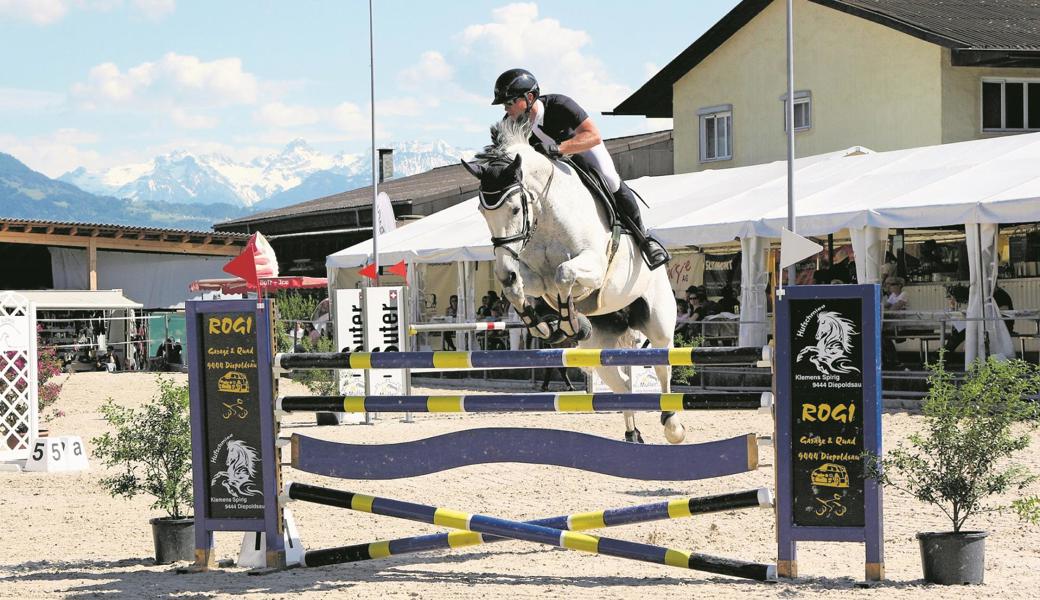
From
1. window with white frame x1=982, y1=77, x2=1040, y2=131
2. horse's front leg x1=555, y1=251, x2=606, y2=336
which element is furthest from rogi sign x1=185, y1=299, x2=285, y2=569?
window with white frame x1=982, y1=77, x2=1040, y2=131

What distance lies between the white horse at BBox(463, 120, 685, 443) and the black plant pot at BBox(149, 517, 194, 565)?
1.85 metres

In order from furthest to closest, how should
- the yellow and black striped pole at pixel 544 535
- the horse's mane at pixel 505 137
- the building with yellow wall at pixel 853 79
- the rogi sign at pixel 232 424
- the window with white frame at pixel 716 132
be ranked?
the window with white frame at pixel 716 132 < the building with yellow wall at pixel 853 79 < the horse's mane at pixel 505 137 < the rogi sign at pixel 232 424 < the yellow and black striped pole at pixel 544 535

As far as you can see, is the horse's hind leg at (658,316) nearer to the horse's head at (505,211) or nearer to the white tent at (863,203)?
the horse's head at (505,211)

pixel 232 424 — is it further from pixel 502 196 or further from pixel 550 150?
pixel 550 150

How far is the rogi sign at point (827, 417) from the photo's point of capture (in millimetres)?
5082

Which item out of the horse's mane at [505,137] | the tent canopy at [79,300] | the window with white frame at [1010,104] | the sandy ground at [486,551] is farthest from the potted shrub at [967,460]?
the tent canopy at [79,300]

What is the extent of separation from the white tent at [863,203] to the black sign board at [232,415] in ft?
29.5

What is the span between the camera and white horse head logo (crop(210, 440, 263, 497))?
579 cm

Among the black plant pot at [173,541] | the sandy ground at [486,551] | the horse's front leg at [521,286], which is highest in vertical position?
the horse's front leg at [521,286]

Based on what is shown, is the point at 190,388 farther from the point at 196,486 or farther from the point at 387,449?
the point at 387,449

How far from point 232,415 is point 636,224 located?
Answer: 7.84ft

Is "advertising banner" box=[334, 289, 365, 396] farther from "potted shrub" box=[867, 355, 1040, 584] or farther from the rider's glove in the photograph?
"potted shrub" box=[867, 355, 1040, 584]

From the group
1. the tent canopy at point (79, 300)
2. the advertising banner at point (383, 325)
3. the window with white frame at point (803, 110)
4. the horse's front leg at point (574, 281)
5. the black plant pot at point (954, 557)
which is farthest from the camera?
the tent canopy at point (79, 300)

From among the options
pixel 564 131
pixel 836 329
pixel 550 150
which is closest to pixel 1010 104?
pixel 564 131
